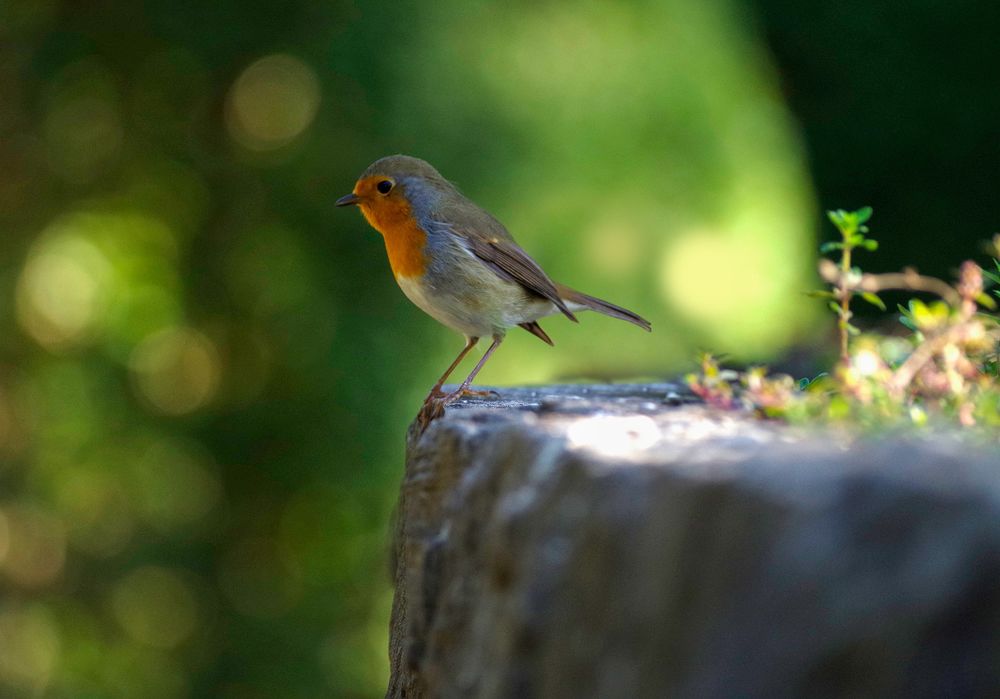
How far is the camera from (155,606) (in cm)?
496

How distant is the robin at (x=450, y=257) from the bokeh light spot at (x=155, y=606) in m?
2.17

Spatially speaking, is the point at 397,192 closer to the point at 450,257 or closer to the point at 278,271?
the point at 450,257

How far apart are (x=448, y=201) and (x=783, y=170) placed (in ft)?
8.10

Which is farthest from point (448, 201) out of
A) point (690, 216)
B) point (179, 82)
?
point (179, 82)

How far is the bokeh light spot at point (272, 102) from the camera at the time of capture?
482cm

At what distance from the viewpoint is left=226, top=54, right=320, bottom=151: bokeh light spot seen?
482 centimetres

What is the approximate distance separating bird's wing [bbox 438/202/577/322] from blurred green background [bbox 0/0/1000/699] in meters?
1.20

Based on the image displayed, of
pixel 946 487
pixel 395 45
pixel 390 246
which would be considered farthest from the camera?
pixel 395 45

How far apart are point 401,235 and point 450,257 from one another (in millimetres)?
164

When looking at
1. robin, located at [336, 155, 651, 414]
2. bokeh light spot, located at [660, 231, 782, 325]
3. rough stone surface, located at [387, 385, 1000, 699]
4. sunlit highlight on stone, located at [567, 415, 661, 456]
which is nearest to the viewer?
rough stone surface, located at [387, 385, 1000, 699]

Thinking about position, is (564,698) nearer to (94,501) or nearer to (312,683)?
(312,683)

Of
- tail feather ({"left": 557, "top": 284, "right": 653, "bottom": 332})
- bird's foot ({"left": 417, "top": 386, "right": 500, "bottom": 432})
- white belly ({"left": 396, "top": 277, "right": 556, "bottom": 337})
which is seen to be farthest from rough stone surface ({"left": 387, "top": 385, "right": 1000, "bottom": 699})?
tail feather ({"left": 557, "top": 284, "right": 653, "bottom": 332})

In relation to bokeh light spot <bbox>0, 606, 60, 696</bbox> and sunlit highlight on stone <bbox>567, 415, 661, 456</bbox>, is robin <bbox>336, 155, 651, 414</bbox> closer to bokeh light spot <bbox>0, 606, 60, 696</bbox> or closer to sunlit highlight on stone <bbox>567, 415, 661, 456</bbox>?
sunlit highlight on stone <bbox>567, 415, 661, 456</bbox>

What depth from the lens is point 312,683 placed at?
4.76 meters
